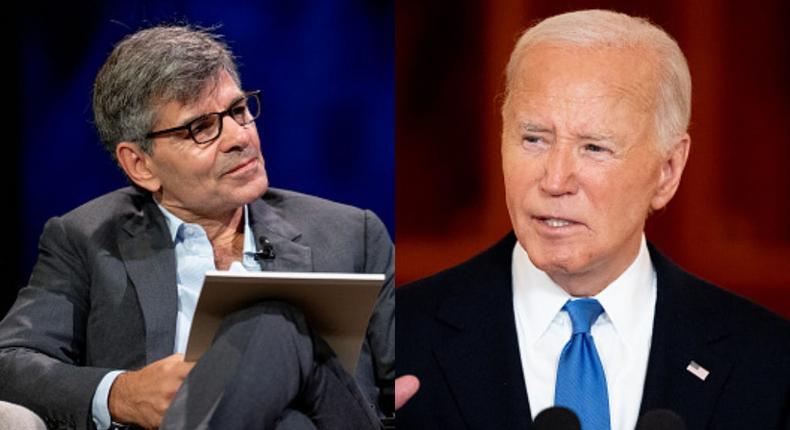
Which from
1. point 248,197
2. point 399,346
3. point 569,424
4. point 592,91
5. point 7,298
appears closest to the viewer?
point 569,424

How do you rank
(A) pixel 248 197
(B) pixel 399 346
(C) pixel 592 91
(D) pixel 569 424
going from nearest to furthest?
(D) pixel 569 424 < (C) pixel 592 91 < (B) pixel 399 346 < (A) pixel 248 197

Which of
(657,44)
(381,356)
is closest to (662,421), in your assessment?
(657,44)

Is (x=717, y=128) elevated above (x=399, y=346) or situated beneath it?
elevated above

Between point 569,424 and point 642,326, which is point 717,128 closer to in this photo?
point 642,326

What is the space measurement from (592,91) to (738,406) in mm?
672

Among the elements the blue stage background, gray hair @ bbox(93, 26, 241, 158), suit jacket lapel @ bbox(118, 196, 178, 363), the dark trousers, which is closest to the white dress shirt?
the dark trousers

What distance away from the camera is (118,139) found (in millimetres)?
3184

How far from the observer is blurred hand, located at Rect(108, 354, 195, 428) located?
106 inches

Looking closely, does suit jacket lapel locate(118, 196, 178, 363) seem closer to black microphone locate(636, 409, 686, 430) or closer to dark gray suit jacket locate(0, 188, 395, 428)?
dark gray suit jacket locate(0, 188, 395, 428)

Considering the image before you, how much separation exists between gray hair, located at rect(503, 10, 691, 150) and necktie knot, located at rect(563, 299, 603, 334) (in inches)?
13.4

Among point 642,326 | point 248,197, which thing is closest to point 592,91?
point 642,326

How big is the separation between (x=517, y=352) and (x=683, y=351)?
33 cm

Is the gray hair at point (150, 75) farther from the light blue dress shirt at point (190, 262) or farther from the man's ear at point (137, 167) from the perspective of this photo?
the light blue dress shirt at point (190, 262)

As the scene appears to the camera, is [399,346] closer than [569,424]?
No
